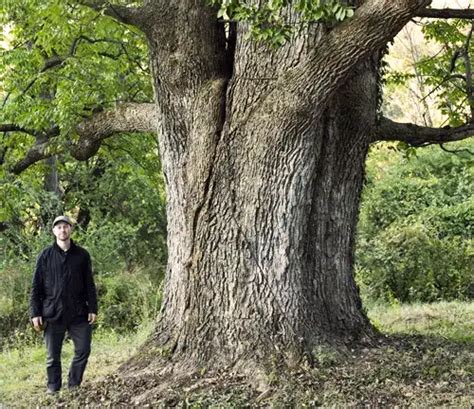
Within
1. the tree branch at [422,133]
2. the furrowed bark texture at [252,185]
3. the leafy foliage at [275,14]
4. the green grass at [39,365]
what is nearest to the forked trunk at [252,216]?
the furrowed bark texture at [252,185]

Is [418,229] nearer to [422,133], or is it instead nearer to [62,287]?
[422,133]

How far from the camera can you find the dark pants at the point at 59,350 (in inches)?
322

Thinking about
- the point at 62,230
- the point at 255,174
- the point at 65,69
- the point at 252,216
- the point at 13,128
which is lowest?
the point at 62,230

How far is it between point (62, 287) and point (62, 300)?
141 mm

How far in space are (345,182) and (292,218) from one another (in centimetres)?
111

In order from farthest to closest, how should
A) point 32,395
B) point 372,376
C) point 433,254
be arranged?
1. point 433,254
2. point 32,395
3. point 372,376

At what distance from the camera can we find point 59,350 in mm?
8227

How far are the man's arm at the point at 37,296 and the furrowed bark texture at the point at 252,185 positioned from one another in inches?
51.5

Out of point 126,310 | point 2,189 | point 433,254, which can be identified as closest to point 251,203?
point 2,189

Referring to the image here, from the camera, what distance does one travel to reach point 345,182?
8734 mm

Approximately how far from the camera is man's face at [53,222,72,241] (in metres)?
8.10

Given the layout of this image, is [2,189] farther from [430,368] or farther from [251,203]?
[430,368]

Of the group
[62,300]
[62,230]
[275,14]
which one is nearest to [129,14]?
[275,14]

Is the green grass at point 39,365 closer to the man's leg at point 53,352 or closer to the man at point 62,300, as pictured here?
the man's leg at point 53,352
